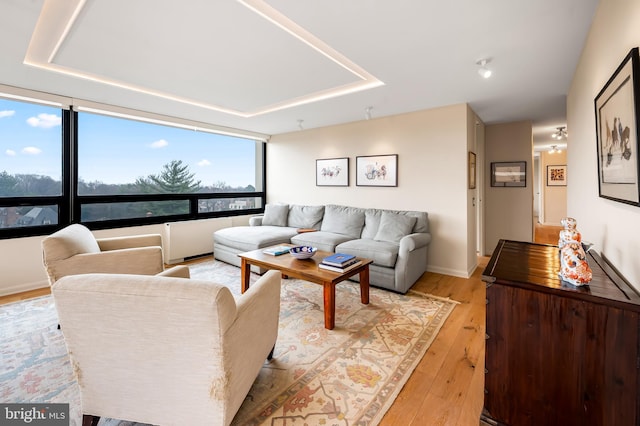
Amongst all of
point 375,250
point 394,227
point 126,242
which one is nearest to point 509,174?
point 394,227

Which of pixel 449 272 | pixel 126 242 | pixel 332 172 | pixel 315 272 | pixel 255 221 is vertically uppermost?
pixel 332 172

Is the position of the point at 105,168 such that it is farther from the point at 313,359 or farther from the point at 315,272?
the point at 313,359

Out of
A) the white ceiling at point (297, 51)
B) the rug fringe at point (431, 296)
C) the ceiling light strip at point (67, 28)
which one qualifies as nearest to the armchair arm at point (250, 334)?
the white ceiling at point (297, 51)

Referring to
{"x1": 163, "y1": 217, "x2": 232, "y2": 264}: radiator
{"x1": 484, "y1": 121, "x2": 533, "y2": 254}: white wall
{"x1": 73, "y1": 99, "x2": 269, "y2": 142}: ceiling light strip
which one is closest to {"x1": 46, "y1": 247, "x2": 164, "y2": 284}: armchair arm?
{"x1": 163, "y1": 217, "x2": 232, "y2": 264}: radiator

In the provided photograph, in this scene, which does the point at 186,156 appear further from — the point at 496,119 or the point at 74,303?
the point at 496,119

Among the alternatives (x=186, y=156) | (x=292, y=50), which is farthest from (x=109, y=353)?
(x=186, y=156)

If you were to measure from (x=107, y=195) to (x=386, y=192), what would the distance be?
4207 millimetres

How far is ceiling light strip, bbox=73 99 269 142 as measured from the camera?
378 cm

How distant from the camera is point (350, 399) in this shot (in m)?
1.69

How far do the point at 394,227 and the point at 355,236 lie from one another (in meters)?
0.68

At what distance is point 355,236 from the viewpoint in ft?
14.4

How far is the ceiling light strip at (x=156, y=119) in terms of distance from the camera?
3.78 m

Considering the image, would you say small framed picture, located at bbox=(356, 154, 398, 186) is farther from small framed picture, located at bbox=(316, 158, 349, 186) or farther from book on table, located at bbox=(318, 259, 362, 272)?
book on table, located at bbox=(318, 259, 362, 272)

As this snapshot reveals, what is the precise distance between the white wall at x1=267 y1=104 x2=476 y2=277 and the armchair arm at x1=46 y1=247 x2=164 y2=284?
127 inches
